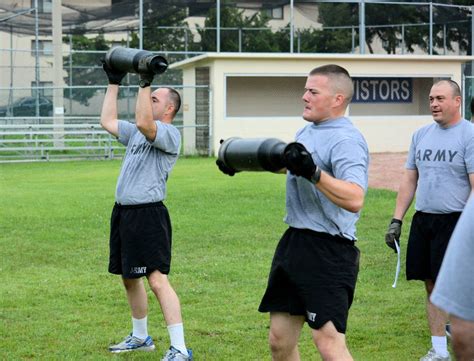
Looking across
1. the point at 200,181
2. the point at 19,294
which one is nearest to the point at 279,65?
the point at 200,181

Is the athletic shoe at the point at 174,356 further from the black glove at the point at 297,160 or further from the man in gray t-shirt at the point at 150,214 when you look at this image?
the black glove at the point at 297,160

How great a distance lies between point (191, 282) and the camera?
966 cm

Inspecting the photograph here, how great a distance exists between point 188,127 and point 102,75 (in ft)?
18.1

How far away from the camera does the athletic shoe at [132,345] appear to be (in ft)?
23.1

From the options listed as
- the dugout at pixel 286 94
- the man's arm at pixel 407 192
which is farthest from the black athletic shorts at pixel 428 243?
the dugout at pixel 286 94

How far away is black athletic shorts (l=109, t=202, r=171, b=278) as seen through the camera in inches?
263

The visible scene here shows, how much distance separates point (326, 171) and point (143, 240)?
2166mm

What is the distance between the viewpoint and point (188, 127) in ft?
94.0

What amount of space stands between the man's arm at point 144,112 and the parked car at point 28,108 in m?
24.8

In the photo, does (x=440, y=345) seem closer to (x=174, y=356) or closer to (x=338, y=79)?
(x=174, y=356)

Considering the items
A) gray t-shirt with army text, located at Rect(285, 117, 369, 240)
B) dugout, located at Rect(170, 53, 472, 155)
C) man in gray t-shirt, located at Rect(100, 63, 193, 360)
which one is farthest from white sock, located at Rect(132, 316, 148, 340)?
dugout, located at Rect(170, 53, 472, 155)

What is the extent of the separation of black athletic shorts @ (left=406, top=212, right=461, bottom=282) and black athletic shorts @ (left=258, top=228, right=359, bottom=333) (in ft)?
6.10

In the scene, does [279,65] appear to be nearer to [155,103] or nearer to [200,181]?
[200,181]

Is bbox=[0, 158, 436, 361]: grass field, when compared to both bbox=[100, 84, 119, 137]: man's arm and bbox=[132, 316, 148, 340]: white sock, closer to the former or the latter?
bbox=[132, 316, 148, 340]: white sock
